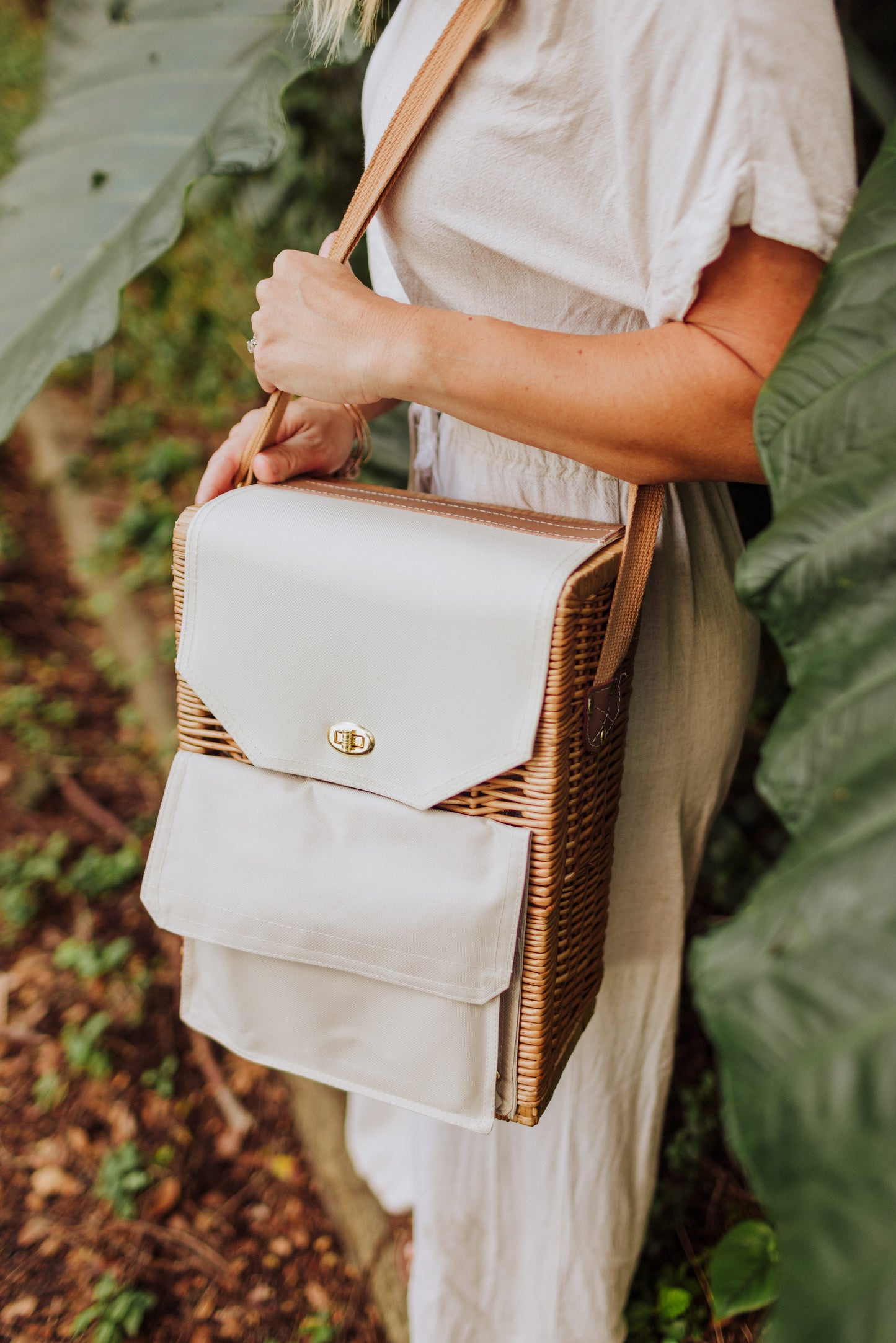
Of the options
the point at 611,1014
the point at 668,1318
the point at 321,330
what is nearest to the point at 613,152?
the point at 321,330

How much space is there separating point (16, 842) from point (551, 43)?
2.16 metres

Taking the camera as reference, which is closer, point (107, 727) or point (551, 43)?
point (551, 43)

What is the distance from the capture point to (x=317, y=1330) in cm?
143

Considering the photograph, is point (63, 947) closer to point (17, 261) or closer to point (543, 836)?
point (17, 261)

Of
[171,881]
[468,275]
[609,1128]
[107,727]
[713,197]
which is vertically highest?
[713,197]

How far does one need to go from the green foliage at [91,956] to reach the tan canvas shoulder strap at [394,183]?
1.53 meters

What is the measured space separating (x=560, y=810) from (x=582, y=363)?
13.9 inches

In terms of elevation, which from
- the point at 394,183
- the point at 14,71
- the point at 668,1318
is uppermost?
the point at 394,183

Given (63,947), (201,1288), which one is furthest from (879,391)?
(63,947)

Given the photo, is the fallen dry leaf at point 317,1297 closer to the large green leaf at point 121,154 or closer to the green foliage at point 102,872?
the green foliage at point 102,872

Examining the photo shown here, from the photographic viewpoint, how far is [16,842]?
232 centimetres

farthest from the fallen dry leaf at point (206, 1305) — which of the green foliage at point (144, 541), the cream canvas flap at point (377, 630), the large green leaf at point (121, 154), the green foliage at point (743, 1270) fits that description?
the green foliage at point (144, 541)

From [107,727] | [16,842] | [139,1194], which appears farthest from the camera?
[107,727]

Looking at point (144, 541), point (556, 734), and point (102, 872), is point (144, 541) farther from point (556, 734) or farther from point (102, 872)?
point (556, 734)
